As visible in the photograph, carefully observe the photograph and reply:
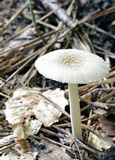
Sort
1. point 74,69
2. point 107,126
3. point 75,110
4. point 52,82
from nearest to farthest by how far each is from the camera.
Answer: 1. point 74,69
2. point 75,110
3. point 107,126
4. point 52,82

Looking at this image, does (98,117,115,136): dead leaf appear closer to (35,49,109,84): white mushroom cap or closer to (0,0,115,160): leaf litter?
(0,0,115,160): leaf litter

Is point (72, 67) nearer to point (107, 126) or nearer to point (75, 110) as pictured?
point (75, 110)

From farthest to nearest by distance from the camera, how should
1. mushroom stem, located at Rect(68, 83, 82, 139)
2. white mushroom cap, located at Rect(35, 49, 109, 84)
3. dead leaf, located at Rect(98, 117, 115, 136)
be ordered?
1. dead leaf, located at Rect(98, 117, 115, 136)
2. mushroom stem, located at Rect(68, 83, 82, 139)
3. white mushroom cap, located at Rect(35, 49, 109, 84)

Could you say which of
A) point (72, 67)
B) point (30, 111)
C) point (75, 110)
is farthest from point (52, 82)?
point (72, 67)

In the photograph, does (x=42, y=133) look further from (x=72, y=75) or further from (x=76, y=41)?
(x=76, y=41)

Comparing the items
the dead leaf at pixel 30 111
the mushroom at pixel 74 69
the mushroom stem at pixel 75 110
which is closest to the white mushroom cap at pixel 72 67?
the mushroom at pixel 74 69

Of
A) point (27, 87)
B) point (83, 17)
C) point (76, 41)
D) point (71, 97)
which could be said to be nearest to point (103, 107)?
point (71, 97)

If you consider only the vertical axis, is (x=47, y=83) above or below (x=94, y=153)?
above

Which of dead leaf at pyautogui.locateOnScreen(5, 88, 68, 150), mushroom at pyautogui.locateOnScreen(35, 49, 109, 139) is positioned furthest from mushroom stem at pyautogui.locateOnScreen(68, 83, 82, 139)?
dead leaf at pyautogui.locateOnScreen(5, 88, 68, 150)
